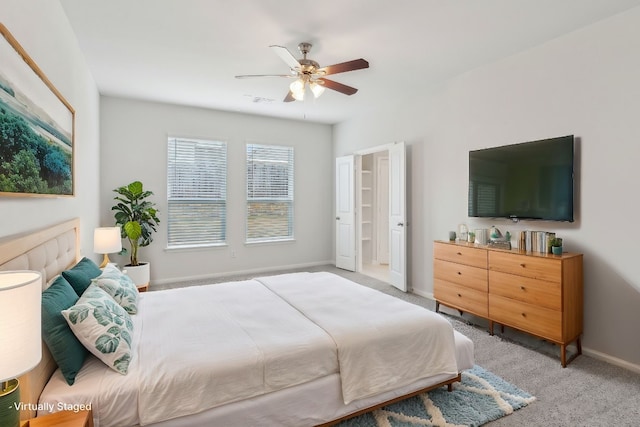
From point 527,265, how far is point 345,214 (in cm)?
346

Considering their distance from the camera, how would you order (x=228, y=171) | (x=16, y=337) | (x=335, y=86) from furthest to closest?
(x=228, y=171)
(x=335, y=86)
(x=16, y=337)

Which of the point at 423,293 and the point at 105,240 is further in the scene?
the point at 423,293

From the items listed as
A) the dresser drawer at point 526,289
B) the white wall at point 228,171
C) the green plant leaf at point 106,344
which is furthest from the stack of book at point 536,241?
the white wall at point 228,171

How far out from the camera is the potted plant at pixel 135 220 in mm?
4285

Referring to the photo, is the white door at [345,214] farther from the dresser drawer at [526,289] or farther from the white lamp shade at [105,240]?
the white lamp shade at [105,240]

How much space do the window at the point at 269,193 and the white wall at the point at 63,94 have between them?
2232 mm

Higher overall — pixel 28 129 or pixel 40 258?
pixel 28 129

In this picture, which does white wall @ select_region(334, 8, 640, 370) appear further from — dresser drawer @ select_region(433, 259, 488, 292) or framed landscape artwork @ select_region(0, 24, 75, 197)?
framed landscape artwork @ select_region(0, 24, 75, 197)

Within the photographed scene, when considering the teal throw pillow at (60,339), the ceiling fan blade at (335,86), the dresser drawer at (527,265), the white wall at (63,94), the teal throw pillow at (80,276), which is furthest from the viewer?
the ceiling fan blade at (335,86)

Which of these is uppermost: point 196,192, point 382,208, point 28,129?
point 28,129

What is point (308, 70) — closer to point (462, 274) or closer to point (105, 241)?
point (462, 274)

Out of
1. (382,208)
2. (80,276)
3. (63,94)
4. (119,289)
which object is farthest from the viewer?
(382,208)

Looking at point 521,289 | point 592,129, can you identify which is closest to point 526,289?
point 521,289

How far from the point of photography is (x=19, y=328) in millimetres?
925
